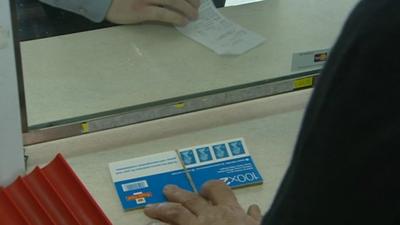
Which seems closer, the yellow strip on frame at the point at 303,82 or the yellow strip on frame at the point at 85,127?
the yellow strip on frame at the point at 85,127

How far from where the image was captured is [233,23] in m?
1.47

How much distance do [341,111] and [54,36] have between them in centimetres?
102

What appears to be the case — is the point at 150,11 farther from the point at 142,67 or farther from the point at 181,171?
the point at 181,171

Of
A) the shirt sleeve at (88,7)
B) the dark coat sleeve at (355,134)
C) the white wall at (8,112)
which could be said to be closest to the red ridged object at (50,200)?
the white wall at (8,112)

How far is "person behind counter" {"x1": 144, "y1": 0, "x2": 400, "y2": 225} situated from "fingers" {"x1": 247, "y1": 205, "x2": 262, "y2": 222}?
0.51m

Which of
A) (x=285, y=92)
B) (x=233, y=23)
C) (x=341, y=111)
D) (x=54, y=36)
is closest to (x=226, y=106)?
(x=285, y=92)

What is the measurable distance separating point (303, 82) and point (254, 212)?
1.30 ft

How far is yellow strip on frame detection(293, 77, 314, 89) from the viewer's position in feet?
4.43

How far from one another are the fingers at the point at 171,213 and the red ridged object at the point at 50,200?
73 millimetres

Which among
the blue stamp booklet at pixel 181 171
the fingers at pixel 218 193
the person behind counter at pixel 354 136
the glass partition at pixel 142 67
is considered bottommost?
the blue stamp booklet at pixel 181 171

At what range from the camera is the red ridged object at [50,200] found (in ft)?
3.23

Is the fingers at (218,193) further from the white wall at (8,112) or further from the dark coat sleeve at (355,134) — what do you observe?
the dark coat sleeve at (355,134)

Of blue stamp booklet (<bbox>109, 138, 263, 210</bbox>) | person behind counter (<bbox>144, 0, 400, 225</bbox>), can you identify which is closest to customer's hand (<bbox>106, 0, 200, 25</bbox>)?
blue stamp booklet (<bbox>109, 138, 263, 210</bbox>)

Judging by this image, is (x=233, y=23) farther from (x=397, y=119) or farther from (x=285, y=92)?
(x=397, y=119)
